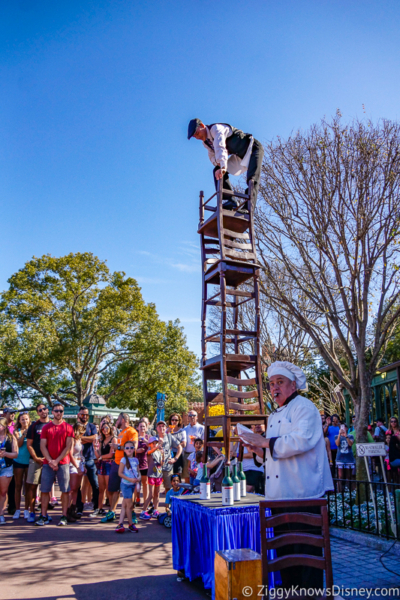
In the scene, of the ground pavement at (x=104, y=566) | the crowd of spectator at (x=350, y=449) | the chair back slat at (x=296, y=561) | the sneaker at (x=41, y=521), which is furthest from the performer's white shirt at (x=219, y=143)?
the crowd of spectator at (x=350, y=449)

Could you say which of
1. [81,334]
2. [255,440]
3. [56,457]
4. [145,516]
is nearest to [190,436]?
[145,516]

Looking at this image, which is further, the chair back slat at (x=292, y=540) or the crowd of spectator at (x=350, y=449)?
the crowd of spectator at (x=350, y=449)

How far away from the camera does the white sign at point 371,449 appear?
23.0 feet

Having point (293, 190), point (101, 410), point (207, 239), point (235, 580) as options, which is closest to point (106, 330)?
point (101, 410)

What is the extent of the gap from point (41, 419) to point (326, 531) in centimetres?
709

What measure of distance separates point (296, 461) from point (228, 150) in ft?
15.9

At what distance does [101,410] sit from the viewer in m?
19.0

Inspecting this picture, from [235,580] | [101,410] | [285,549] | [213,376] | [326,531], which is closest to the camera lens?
[326,531]

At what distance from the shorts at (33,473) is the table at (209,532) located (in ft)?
14.4

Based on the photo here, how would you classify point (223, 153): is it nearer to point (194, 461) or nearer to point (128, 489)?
point (128, 489)

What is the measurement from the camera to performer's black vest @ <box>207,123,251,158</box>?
6688 mm

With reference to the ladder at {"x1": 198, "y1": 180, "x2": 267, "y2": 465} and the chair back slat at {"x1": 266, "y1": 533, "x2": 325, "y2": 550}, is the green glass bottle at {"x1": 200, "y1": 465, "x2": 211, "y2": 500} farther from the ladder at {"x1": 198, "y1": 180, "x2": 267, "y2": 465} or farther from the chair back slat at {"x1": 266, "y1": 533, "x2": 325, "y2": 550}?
the chair back slat at {"x1": 266, "y1": 533, "x2": 325, "y2": 550}

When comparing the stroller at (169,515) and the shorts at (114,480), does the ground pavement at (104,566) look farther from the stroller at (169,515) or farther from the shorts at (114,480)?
the shorts at (114,480)

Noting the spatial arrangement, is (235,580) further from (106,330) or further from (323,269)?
(106,330)
